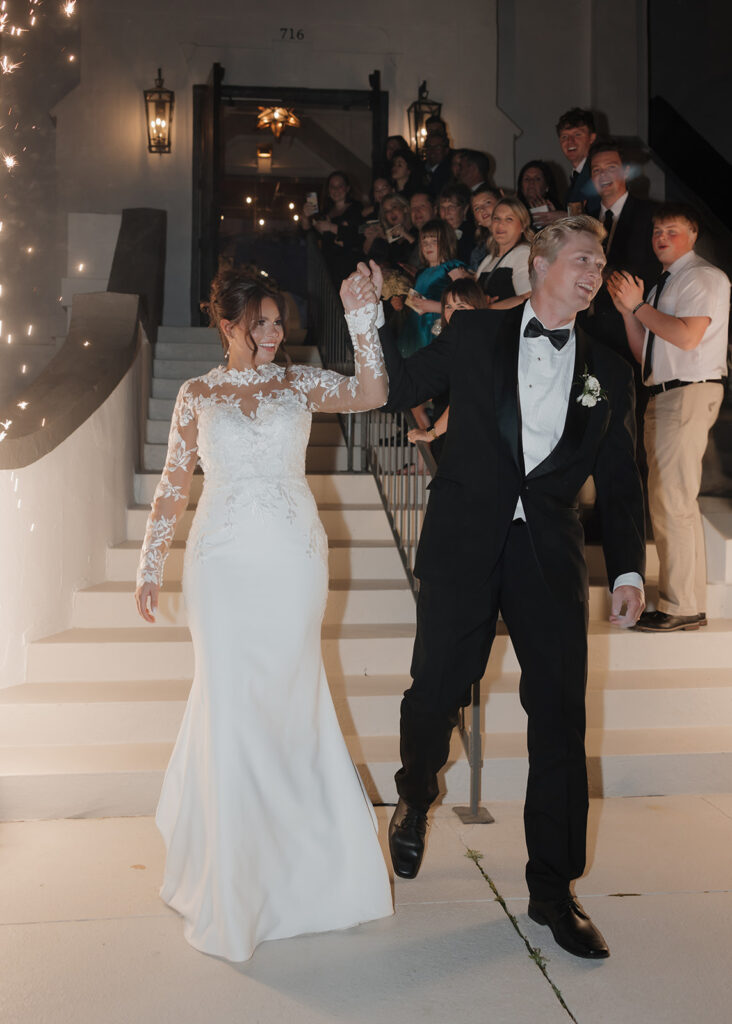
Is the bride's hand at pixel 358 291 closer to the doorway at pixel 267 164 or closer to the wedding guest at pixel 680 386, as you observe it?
the wedding guest at pixel 680 386

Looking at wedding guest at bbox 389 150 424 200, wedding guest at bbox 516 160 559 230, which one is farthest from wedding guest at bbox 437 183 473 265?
wedding guest at bbox 389 150 424 200

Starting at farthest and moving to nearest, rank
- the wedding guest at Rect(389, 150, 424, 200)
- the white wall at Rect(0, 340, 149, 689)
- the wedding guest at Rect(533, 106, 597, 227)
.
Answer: the wedding guest at Rect(389, 150, 424, 200)
the wedding guest at Rect(533, 106, 597, 227)
the white wall at Rect(0, 340, 149, 689)

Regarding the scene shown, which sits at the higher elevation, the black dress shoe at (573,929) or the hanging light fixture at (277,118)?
the hanging light fixture at (277,118)

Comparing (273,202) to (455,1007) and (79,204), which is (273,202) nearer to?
(79,204)

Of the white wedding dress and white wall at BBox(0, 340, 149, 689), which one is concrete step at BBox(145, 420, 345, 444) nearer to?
white wall at BBox(0, 340, 149, 689)

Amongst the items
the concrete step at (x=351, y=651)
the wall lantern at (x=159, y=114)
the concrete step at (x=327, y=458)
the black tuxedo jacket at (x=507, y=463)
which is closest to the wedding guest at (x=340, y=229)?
the concrete step at (x=327, y=458)

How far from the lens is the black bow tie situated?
3.07 metres

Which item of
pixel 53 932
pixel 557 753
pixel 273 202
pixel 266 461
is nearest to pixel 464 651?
pixel 557 753

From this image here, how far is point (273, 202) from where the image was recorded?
48.7ft

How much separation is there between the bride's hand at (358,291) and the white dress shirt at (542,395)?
494 millimetres

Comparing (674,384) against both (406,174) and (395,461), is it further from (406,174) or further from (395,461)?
(406,174)

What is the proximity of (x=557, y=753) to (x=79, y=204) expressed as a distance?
379 inches

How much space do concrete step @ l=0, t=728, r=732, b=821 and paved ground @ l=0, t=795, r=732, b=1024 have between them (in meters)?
0.18

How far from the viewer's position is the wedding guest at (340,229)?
868 cm
